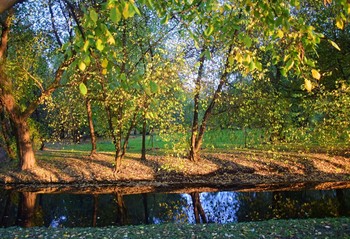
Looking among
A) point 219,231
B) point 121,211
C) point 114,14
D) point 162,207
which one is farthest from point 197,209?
point 114,14

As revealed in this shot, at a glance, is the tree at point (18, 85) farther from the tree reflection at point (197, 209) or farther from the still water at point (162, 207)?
the tree reflection at point (197, 209)

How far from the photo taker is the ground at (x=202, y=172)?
21250mm

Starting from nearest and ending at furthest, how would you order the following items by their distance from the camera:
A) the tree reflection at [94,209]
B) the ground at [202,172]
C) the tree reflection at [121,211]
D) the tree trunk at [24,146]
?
1. the tree reflection at [94,209]
2. the tree reflection at [121,211]
3. the ground at [202,172]
4. the tree trunk at [24,146]

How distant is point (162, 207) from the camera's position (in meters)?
17.1

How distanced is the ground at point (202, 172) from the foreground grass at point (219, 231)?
8130 millimetres

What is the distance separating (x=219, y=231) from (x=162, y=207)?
6.55 m

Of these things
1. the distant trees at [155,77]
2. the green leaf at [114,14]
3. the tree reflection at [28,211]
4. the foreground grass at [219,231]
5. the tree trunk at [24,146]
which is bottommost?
the tree reflection at [28,211]

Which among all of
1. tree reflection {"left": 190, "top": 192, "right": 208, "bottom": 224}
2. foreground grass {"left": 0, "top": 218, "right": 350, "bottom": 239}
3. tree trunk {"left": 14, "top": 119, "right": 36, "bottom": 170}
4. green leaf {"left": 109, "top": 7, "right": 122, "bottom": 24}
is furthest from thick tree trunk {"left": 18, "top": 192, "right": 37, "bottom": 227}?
green leaf {"left": 109, "top": 7, "right": 122, "bottom": 24}

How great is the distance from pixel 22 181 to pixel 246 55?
20.3m

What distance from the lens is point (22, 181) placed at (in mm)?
21594

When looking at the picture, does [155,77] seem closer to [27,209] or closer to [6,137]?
[27,209]

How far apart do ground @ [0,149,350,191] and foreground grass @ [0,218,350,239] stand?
813cm

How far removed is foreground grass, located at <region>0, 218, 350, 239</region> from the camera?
1028 centimetres

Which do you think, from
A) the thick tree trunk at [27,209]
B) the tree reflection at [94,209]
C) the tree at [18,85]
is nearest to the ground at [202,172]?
the tree at [18,85]
